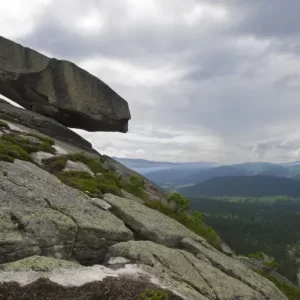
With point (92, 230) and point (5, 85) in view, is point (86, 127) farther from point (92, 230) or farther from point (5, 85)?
point (92, 230)

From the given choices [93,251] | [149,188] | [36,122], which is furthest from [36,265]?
[36,122]

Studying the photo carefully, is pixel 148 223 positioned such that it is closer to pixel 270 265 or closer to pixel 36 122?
pixel 270 265

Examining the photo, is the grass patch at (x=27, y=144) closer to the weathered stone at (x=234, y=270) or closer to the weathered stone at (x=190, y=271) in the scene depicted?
the weathered stone at (x=190, y=271)

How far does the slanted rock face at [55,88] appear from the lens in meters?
48.1

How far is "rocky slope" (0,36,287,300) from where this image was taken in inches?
447

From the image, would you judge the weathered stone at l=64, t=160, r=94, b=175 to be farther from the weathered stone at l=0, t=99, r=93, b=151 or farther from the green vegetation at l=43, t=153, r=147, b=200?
the weathered stone at l=0, t=99, r=93, b=151

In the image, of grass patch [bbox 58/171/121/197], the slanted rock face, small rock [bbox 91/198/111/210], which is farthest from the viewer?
the slanted rock face

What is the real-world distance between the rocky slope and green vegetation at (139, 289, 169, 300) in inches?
1.6

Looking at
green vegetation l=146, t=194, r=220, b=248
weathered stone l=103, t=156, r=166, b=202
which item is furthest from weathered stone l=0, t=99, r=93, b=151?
green vegetation l=146, t=194, r=220, b=248

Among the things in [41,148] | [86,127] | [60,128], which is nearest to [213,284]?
[41,148]

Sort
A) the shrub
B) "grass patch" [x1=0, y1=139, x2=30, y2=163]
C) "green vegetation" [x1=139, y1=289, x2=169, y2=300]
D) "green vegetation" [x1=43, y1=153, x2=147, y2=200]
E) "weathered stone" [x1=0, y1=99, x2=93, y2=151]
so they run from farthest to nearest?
"weathered stone" [x1=0, y1=99, x2=93, y2=151], the shrub, "green vegetation" [x1=43, y1=153, x2=147, y2=200], "grass patch" [x1=0, y1=139, x2=30, y2=163], "green vegetation" [x1=139, y1=289, x2=169, y2=300]

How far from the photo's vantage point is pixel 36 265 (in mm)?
12125

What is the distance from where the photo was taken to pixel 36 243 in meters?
14.2

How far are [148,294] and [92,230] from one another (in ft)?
21.2
